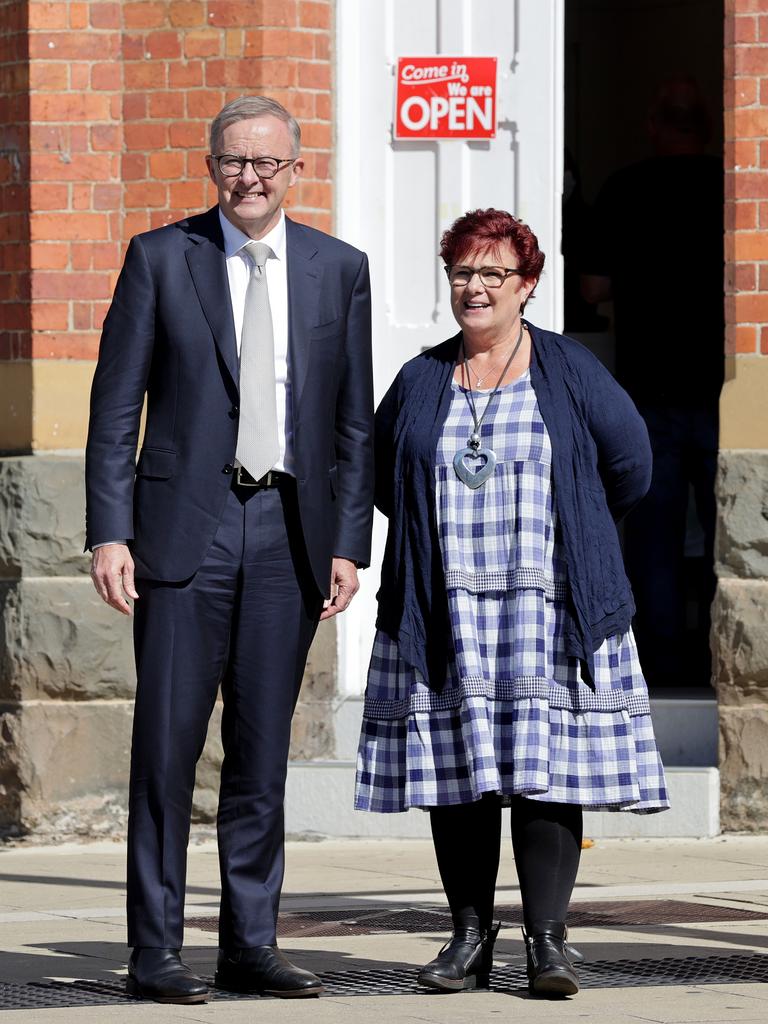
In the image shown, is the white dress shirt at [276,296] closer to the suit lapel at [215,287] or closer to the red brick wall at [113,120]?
the suit lapel at [215,287]

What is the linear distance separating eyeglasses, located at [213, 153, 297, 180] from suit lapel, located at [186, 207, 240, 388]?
0.61 feet

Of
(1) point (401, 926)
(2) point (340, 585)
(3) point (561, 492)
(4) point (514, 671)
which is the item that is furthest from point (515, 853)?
(1) point (401, 926)

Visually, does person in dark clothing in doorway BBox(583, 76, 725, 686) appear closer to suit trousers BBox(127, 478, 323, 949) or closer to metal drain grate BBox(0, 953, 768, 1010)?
metal drain grate BBox(0, 953, 768, 1010)

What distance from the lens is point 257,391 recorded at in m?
5.41

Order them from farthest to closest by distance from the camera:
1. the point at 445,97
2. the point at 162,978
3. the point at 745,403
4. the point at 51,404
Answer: the point at 445,97 < the point at 51,404 < the point at 745,403 < the point at 162,978

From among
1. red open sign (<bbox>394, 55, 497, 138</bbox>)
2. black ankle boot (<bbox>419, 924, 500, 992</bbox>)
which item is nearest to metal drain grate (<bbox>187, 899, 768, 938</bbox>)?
black ankle boot (<bbox>419, 924, 500, 992</bbox>)

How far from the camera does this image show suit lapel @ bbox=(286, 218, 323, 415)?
5.46 meters

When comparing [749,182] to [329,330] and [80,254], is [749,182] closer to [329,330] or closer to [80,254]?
[80,254]

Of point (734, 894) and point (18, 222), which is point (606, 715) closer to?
point (734, 894)

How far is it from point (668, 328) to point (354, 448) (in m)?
4.07

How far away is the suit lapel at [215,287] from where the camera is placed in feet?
17.7

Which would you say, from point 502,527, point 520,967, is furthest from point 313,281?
point 520,967

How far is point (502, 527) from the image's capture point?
216 inches

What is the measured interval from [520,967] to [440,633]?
0.97 metres
